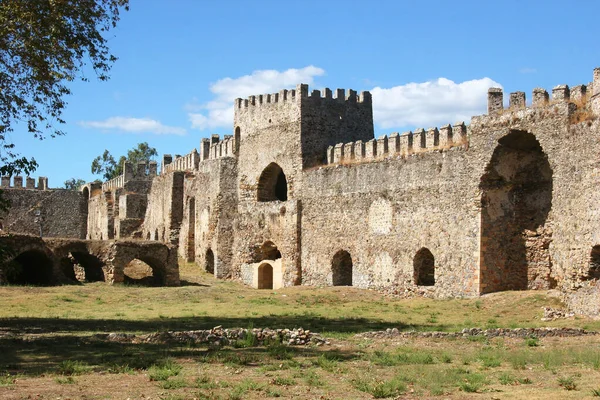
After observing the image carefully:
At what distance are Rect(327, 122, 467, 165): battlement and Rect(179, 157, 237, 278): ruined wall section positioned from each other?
7044 mm

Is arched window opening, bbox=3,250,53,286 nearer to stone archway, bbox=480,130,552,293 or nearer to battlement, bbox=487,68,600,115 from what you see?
stone archway, bbox=480,130,552,293

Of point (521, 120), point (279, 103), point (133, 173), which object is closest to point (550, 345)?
point (521, 120)

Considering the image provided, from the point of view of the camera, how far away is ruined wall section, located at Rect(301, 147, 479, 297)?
2792 centimetres

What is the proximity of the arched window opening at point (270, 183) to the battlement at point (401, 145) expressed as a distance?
424cm

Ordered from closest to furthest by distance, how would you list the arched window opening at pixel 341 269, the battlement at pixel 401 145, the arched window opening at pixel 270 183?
the battlement at pixel 401 145
the arched window opening at pixel 341 269
the arched window opening at pixel 270 183

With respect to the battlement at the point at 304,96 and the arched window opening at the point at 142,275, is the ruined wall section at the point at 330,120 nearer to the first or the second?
the battlement at the point at 304,96

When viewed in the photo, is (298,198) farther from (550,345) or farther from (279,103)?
(550,345)

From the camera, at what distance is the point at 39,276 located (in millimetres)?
34844

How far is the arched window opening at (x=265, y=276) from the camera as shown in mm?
38531

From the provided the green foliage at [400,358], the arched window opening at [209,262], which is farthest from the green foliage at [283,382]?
the arched window opening at [209,262]

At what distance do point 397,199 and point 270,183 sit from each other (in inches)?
404

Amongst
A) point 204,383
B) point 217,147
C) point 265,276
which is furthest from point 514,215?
point 217,147

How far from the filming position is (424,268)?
3050cm

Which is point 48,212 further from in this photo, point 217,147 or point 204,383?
point 204,383
